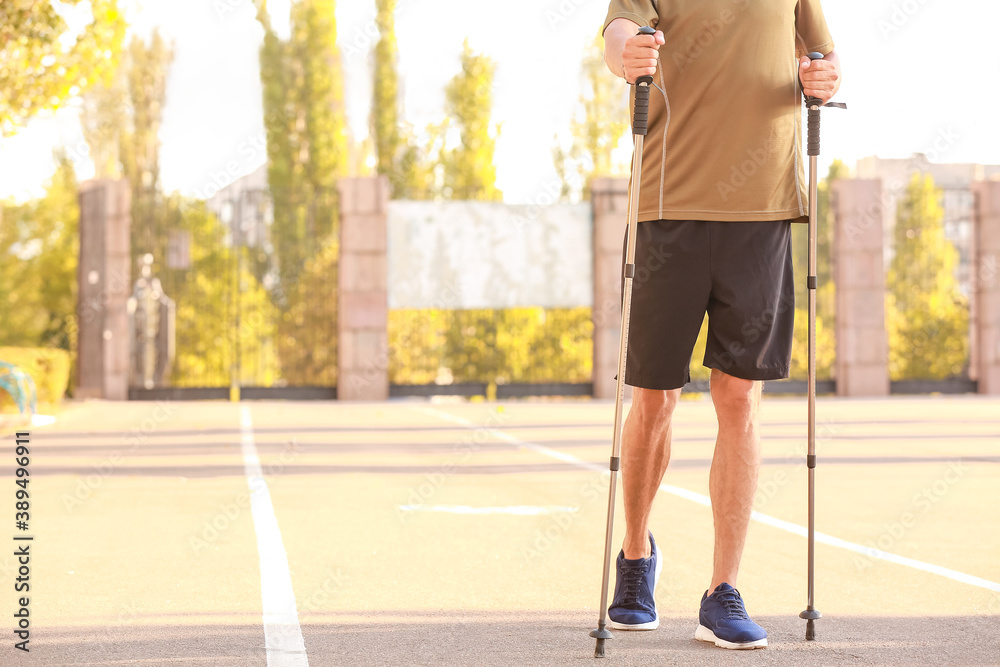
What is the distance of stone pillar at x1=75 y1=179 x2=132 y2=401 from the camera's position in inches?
813

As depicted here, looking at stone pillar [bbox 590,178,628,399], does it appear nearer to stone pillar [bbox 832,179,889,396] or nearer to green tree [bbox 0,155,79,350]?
stone pillar [bbox 832,179,889,396]

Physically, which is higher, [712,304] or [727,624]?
[712,304]

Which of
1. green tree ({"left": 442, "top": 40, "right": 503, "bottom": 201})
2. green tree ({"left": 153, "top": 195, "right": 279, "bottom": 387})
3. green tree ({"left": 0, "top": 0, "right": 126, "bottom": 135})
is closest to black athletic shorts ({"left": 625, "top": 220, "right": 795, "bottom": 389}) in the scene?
green tree ({"left": 0, "top": 0, "right": 126, "bottom": 135})

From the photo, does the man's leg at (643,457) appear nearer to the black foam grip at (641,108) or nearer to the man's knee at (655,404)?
the man's knee at (655,404)

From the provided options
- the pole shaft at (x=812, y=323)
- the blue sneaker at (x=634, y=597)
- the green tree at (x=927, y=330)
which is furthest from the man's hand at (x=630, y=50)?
the green tree at (x=927, y=330)

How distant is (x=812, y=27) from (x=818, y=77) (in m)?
0.22

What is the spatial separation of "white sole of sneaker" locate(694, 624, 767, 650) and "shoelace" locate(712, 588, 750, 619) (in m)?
0.08

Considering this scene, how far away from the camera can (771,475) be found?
28.4 feet

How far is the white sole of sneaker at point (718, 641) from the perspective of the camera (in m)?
3.60

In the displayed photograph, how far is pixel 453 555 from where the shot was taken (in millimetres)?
5375

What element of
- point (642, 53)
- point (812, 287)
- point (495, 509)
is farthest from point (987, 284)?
point (642, 53)

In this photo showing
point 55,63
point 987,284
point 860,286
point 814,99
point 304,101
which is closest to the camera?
point 814,99

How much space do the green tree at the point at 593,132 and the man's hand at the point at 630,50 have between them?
2730 centimetres

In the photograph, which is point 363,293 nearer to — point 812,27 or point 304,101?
point 812,27
